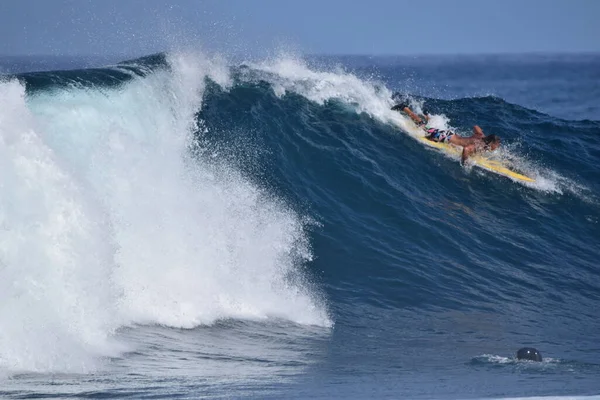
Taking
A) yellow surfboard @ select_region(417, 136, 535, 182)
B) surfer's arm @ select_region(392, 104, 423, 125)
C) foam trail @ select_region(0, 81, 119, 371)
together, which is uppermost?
surfer's arm @ select_region(392, 104, 423, 125)

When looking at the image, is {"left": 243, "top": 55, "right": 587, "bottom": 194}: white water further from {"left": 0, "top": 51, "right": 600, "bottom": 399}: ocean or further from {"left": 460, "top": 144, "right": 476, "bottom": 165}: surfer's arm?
{"left": 460, "top": 144, "right": 476, "bottom": 165}: surfer's arm

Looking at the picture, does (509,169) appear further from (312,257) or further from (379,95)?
(312,257)

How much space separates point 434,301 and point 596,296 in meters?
3.13

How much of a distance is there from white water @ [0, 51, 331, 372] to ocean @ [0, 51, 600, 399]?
0.03m

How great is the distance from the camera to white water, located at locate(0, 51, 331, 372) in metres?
9.05

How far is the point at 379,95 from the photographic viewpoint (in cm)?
2238

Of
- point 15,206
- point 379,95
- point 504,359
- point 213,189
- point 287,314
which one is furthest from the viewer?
point 379,95

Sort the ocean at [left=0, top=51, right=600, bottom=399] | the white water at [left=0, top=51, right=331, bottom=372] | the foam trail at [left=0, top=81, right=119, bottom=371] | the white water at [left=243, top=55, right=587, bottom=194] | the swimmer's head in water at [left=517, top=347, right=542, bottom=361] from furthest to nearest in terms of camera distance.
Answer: the white water at [left=243, top=55, right=587, bottom=194] → the swimmer's head in water at [left=517, top=347, right=542, bottom=361] → the white water at [left=0, top=51, right=331, bottom=372] → the ocean at [left=0, top=51, right=600, bottom=399] → the foam trail at [left=0, top=81, right=119, bottom=371]

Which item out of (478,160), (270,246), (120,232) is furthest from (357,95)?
(120,232)

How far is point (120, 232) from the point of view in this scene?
11320 mm

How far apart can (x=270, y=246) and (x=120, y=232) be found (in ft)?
9.11

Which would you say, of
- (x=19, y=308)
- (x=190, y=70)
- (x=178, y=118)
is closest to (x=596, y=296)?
(x=178, y=118)

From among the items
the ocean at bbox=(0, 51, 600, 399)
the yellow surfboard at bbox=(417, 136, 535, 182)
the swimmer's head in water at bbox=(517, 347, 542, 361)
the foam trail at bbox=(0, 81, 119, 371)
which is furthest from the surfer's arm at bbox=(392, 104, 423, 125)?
the foam trail at bbox=(0, 81, 119, 371)

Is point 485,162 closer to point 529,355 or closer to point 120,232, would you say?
point 529,355
